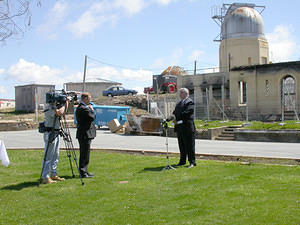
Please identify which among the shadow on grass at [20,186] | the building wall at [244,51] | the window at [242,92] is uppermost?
the building wall at [244,51]

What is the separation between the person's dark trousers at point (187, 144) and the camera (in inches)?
378

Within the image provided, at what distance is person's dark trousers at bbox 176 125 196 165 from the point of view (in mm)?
9609

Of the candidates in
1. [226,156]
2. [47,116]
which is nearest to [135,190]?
[47,116]

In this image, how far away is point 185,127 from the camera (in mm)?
9719

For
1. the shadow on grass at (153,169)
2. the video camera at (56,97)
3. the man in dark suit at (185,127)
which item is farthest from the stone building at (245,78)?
the video camera at (56,97)

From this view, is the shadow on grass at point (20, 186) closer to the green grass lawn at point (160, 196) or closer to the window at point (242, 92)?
the green grass lawn at point (160, 196)

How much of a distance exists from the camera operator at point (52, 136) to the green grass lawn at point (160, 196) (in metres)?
0.39

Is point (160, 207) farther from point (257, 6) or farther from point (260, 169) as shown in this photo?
point (257, 6)

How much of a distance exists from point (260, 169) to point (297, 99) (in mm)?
22221

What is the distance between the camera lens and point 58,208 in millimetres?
6285

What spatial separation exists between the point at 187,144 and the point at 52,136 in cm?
339

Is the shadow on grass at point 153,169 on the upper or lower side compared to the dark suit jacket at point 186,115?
lower

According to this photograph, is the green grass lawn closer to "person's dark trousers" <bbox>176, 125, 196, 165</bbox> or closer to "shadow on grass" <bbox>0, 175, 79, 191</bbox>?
"shadow on grass" <bbox>0, 175, 79, 191</bbox>

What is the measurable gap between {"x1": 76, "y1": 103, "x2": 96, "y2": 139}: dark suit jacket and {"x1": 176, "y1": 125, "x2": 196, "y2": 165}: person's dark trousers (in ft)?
7.69
